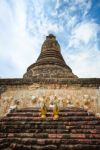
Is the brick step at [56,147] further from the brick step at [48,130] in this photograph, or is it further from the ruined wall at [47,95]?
the ruined wall at [47,95]

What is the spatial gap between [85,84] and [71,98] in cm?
96

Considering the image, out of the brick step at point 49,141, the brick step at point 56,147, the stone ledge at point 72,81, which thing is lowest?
the brick step at point 56,147

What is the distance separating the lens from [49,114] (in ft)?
21.9

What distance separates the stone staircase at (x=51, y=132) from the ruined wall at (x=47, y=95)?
14.0 feet

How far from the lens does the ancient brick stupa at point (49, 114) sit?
4.90 meters

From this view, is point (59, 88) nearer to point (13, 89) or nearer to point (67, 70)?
point (13, 89)

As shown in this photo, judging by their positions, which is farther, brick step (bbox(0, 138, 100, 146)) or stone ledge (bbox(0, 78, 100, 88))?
stone ledge (bbox(0, 78, 100, 88))

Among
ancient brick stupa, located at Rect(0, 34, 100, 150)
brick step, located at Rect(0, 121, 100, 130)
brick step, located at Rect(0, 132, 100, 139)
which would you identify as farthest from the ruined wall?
brick step, located at Rect(0, 132, 100, 139)

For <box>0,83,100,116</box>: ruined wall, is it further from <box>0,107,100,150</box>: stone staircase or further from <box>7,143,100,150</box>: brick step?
<box>7,143,100,150</box>: brick step


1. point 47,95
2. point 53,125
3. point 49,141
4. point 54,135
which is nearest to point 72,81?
point 47,95

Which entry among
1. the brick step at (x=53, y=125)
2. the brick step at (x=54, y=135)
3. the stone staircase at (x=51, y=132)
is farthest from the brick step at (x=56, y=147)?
the brick step at (x=53, y=125)

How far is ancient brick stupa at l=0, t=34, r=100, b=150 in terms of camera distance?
490 cm

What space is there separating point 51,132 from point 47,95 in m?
5.68

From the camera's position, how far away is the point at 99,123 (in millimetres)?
5609
